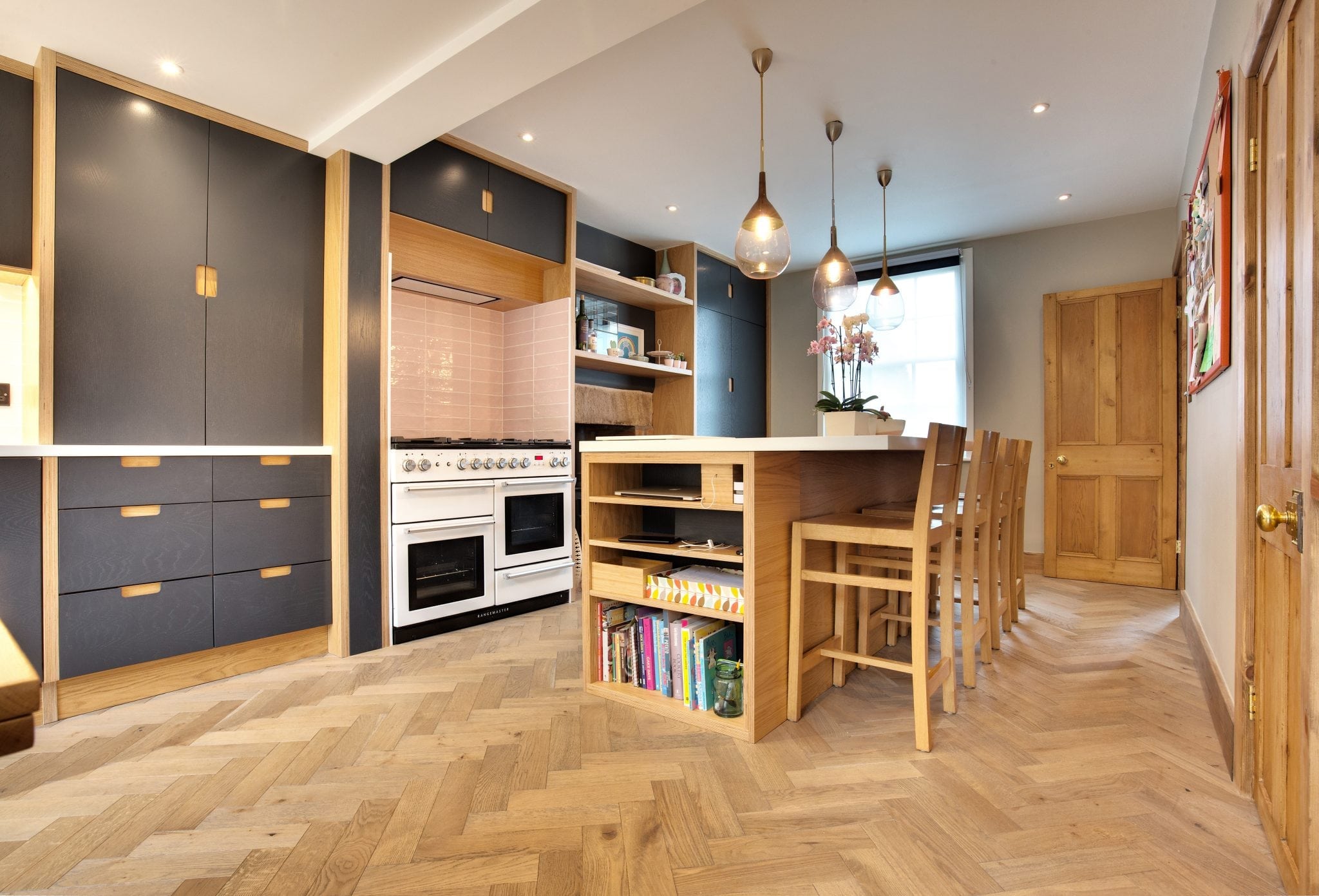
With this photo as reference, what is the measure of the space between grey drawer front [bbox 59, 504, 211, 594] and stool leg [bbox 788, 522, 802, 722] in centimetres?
222

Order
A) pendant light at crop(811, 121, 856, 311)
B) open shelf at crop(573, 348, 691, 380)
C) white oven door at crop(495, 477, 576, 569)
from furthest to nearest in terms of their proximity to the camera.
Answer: open shelf at crop(573, 348, 691, 380)
white oven door at crop(495, 477, 576, 569)
pendant light at crop(811, 121, 856, 311)

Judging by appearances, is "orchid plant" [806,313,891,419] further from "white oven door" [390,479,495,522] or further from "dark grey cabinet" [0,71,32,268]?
"dark grey cabinet" [0,71,32,268]

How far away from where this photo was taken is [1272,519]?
110 centimetres

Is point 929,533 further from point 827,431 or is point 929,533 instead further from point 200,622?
point 200,622

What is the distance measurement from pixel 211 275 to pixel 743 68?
92.3 inches

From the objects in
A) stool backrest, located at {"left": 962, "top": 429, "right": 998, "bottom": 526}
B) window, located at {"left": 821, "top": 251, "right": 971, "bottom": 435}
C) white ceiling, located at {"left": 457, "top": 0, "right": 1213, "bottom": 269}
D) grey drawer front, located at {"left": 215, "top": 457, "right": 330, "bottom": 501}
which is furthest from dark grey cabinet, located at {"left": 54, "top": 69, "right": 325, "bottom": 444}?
window, located at {"left": 821, "top": 251, "right": 971, "bottom": 435}

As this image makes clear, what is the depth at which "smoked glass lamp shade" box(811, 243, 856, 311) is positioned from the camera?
11.0ft

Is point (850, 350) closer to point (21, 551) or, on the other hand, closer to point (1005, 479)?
point (1005, 479)

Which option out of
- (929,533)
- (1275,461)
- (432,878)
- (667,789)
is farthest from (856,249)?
(432,878)

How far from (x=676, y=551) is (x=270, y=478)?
179cm

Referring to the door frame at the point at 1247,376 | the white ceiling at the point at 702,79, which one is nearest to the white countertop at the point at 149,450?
the white ceiling at the point at 702,79

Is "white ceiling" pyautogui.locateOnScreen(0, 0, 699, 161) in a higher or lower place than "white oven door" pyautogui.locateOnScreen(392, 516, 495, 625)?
higher

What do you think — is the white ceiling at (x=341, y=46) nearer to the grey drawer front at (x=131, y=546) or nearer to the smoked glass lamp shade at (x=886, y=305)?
the grey drawer front at (x=131, y=546)

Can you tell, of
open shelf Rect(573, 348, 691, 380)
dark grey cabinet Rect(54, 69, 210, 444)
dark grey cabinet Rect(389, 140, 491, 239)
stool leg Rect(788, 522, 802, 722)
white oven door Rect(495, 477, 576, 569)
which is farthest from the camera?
open shelf Rect(573, 348, 691, 380)
